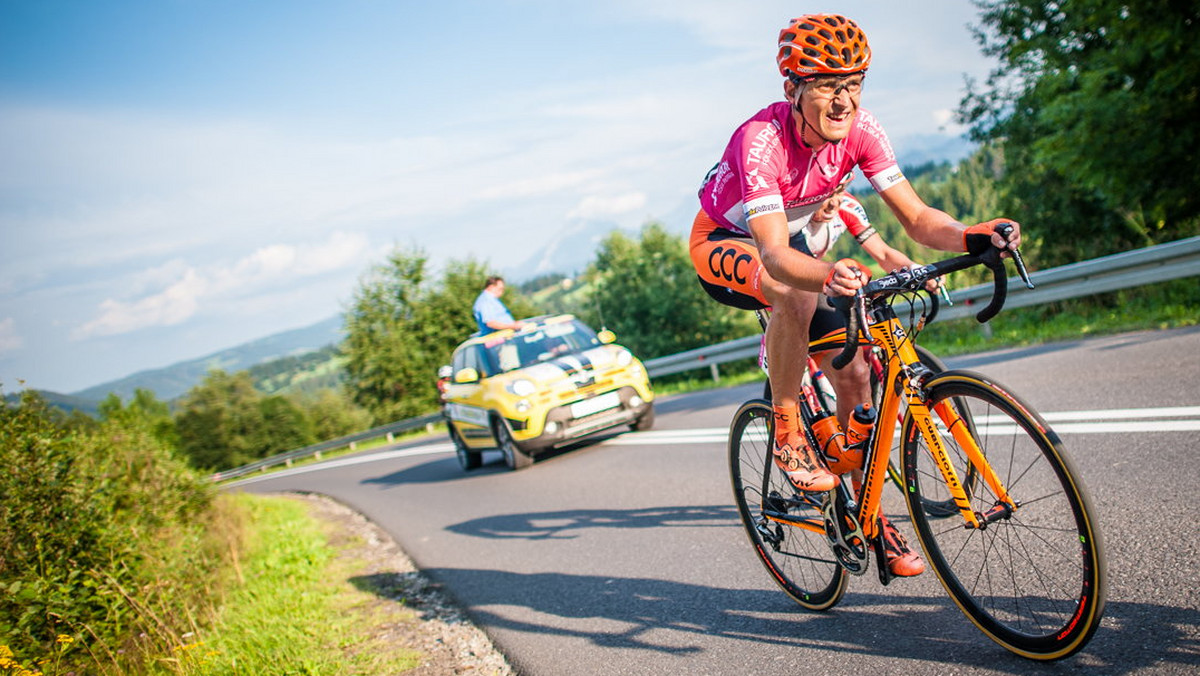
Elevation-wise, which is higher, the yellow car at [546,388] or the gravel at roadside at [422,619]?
the yellow car at [546,388]

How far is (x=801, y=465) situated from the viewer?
3.17 m

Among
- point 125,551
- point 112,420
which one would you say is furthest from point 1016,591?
point 112,420

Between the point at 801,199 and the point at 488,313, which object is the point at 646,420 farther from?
the point at 801,199

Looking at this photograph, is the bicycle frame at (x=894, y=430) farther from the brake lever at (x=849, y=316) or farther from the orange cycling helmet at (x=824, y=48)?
the orange cycling helmet at (x=824, y=48)

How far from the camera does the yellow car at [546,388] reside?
941 cm

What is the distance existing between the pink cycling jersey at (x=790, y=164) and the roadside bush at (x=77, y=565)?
4.12m

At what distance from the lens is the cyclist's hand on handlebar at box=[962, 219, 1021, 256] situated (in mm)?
2277

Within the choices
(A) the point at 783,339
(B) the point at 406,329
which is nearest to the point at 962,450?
(A) the point at 783,339

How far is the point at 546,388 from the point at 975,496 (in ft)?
23.9

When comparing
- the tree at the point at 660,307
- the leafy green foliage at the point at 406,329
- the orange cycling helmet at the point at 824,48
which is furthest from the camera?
the leafy green foliage at the point at 406,329

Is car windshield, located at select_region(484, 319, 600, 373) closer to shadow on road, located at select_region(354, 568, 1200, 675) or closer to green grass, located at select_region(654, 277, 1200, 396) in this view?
green grass, located at select_region(654, 277, 1200, 396)

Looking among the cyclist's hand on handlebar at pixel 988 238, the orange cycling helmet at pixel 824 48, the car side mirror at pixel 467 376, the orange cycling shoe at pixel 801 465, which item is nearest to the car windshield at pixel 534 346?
the car side mirror at pixel 467 376

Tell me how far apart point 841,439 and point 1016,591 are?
84 cm

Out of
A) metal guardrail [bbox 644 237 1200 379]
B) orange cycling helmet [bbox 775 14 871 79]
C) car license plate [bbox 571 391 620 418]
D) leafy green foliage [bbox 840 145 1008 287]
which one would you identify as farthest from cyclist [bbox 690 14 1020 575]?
leafy green foliage [bbox 840 145 1008 287]
